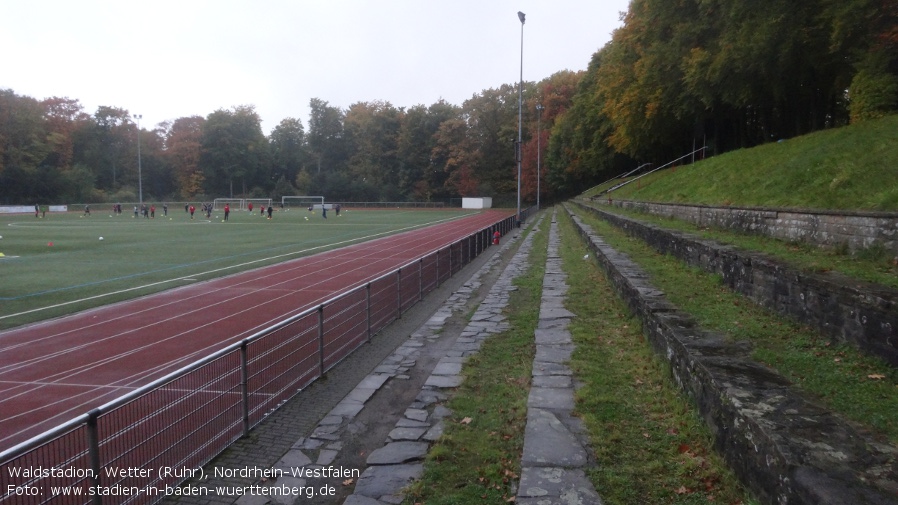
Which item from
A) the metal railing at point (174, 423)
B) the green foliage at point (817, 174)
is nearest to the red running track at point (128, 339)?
the metal railing at point (174, 423)

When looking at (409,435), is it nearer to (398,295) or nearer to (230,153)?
(398,295)

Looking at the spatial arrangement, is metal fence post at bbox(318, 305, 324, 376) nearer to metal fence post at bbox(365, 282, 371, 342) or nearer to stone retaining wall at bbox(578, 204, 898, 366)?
metal fence post at bbox(365, 282, 371, 342)

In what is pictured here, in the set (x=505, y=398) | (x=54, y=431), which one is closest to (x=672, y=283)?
(x=505, y=398)

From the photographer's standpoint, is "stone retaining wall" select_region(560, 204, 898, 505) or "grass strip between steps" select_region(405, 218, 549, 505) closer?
"stone retaining wall" select_region(560, 204, 898, 505)

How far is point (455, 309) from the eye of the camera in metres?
11.7

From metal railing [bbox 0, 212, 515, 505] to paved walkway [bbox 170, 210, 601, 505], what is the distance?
15.5 inches

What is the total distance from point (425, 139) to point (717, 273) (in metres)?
85.6

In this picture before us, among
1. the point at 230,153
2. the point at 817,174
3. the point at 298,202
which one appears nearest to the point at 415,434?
the point at 817,174

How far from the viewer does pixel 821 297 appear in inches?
237

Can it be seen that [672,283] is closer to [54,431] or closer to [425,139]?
[54,431]

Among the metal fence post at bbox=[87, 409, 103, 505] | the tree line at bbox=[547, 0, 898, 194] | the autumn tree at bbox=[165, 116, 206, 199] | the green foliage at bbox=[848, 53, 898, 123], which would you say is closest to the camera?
the metal fence post at bbox=[87, 409, 103, 505]

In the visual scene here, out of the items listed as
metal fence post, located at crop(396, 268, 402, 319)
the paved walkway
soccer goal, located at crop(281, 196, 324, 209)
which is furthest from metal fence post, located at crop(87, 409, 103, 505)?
soccer goal, located at crop(281, 196, 324, 209)

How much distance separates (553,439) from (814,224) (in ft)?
25.2

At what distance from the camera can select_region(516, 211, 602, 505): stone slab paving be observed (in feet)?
12.7
